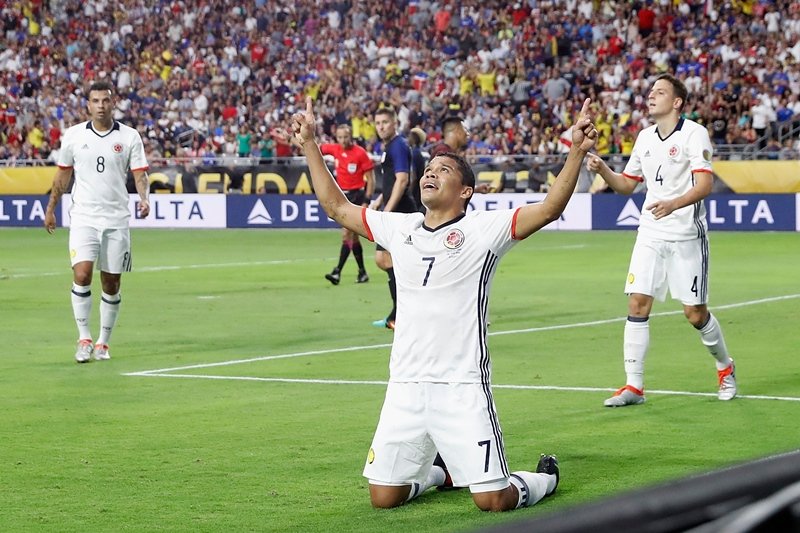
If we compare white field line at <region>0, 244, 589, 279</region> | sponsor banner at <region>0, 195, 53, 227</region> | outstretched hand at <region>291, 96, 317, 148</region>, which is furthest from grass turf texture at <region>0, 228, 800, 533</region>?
sponsor banner at <region>0, 195, 53, 227</region>

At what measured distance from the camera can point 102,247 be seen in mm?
12320

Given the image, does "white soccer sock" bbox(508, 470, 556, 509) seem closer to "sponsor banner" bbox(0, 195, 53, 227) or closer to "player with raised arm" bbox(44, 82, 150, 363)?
"player with raised arm" bbox(44, 82, 150, 363)

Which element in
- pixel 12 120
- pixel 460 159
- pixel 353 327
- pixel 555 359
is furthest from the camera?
pixel 12 120

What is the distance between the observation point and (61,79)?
4566 cm

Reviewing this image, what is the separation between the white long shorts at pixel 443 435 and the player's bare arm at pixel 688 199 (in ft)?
10.3

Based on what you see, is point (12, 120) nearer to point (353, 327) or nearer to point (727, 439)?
point (353, 327)

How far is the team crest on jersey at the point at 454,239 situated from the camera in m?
6.37

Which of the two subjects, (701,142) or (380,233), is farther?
(701,142)

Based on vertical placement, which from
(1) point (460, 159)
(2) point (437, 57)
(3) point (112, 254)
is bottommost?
(3) point (112, 254)

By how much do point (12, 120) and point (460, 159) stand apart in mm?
39519

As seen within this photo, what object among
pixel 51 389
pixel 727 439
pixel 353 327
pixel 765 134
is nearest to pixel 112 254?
pixel 51 389

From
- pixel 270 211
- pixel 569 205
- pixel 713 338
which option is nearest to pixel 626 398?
pixel 713 338

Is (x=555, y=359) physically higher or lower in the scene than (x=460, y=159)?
lower

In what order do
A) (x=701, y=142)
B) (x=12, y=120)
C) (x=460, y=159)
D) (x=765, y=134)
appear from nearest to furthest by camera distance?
(x=460, y=159) < (x=701, y=142) < (x=765, y=134) < (x=12, y=120)
